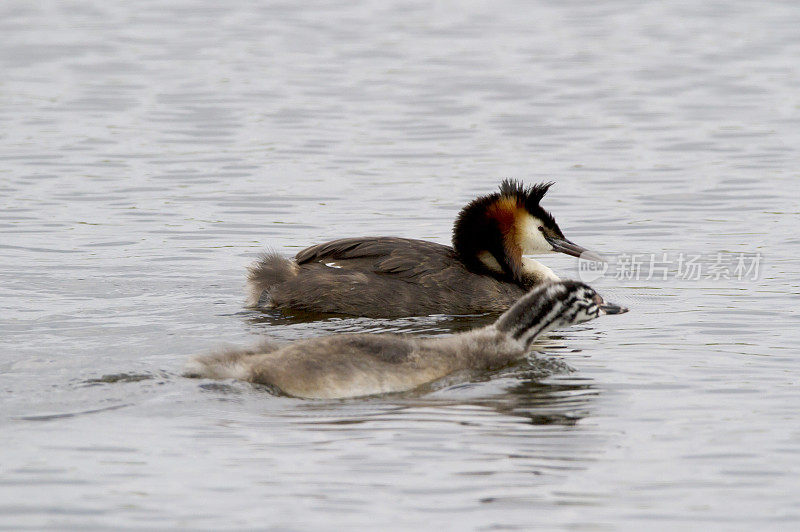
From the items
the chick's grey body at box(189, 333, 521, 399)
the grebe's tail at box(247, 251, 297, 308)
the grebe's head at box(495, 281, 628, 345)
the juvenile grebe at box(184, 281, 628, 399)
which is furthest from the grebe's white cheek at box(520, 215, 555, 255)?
the chick's grey body at box(189, 333, 521, 399)

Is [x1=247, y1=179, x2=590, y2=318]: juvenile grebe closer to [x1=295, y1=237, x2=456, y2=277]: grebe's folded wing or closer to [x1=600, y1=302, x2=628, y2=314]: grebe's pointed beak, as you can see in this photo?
[x1=295, y1=237, x2=456, y2=277]: grebe's folded wing

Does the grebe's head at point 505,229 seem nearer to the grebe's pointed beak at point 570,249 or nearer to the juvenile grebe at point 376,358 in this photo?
the grebe's pointed beak at point 570,249

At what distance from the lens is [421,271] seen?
1063 cm

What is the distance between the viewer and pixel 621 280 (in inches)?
454

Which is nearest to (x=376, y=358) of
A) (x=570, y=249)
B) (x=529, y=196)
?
(x=529, y=196)

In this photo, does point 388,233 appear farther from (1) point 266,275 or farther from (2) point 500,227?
(1) point 266,275

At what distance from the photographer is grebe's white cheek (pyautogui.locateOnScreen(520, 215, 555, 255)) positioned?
11164 millimetres

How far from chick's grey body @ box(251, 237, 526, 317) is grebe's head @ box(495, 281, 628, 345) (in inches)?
60.5

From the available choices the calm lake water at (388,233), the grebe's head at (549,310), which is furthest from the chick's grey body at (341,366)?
the grebe's head at (549,310)

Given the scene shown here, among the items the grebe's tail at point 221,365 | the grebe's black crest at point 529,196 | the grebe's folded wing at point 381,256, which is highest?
the grebe's black crest at point 529,196

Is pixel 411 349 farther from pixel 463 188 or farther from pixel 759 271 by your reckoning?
pixel 463 188

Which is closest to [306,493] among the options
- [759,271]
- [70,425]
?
[70,425]

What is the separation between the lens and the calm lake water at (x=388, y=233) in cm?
671

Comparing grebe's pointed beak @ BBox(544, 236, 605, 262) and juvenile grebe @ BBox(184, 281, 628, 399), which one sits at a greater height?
grebe's pointed beak @ BBox(544, 236, 605, 262)
